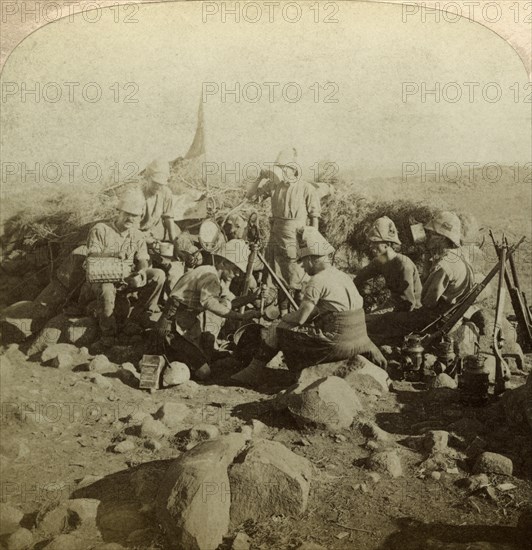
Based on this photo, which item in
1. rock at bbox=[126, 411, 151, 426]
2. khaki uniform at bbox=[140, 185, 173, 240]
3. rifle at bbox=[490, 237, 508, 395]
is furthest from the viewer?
khaki uniform at bbox=[140, 185, 173, 240]

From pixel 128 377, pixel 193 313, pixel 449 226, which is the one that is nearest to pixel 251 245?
pixel 193 313

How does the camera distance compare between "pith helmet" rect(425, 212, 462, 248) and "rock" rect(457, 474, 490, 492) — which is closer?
"rock" rect(457, 474, 490, 492)

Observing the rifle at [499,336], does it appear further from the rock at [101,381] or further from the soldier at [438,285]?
the rock at [101,381]

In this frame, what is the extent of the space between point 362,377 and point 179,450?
69.5 inches

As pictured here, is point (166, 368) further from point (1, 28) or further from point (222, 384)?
point (1, 28)

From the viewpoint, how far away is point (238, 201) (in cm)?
602

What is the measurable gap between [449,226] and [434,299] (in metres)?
0.76

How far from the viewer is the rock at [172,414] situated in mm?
4312

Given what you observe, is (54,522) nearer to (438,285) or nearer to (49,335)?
(49,335)

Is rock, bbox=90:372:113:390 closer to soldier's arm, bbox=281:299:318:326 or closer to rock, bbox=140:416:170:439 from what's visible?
rock, bbox=140:416:170:439

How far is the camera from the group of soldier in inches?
199

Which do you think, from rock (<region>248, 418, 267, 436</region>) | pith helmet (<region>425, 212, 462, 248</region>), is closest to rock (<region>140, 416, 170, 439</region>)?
rock (<region>248, 418, 267, 436</region>)

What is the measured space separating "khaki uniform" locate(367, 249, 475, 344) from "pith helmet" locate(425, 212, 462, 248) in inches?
5.3

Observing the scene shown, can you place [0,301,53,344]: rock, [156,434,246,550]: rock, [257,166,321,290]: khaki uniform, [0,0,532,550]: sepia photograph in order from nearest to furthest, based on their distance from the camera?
[156,434,246,550]: rock, [0,0,532,550]: sepia photograph, [257,166,321,290]: khaki uniform, [0,301,53,344]: rock
